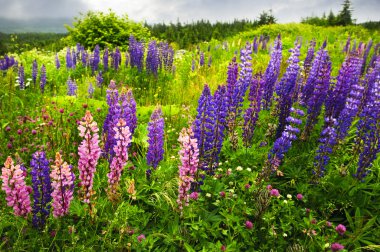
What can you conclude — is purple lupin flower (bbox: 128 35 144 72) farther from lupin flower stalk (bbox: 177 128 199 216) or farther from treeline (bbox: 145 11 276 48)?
treeline (bbox: 145 11 276 48)

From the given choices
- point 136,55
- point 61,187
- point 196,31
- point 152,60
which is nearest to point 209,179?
point 61,187

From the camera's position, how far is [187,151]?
2.41 meters

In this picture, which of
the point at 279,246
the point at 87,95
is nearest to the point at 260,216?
the point at 279,246

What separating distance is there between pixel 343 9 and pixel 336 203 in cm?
2913

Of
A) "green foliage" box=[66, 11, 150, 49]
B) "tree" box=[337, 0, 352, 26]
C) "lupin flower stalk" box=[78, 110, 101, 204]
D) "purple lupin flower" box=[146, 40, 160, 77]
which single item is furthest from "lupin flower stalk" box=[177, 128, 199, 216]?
"tree" box=[337, 0, 352, 26]

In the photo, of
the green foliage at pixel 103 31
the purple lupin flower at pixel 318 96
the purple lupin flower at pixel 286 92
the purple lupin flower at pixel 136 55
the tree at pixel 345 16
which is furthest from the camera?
the tree at pixel 345 16

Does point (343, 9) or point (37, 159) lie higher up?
point (343, 9)

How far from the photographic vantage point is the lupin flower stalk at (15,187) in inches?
87.7

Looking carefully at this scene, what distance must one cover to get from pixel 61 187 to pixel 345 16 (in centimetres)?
2928

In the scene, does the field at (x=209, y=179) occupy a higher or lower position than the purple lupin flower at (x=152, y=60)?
lower

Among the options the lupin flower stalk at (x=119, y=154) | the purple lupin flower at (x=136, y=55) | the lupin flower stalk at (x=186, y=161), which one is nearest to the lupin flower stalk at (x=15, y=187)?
the lupin flower stalk at (x=119, y=154)

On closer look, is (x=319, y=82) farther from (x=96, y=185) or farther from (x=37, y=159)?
(x=37, y=159)

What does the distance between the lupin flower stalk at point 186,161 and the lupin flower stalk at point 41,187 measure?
1.17 meters

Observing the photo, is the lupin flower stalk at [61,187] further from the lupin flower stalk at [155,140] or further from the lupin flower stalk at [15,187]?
the lupin flower stalk at [155,140]
